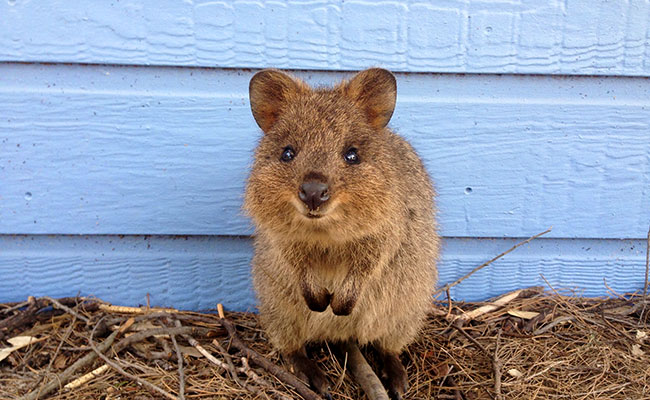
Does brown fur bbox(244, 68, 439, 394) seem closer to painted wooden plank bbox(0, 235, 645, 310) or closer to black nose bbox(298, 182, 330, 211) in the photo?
black nose bbox(298, 182, 330, 211)

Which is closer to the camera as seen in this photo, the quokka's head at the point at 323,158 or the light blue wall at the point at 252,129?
the quokka's head at the point at 323,158

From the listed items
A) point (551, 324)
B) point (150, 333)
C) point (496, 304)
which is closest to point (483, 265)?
point (496, 304)

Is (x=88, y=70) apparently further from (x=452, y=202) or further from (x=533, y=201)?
(x=533, y=201)

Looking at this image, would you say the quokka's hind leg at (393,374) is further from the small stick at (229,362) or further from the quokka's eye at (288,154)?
the quokka's eye at (288,154)

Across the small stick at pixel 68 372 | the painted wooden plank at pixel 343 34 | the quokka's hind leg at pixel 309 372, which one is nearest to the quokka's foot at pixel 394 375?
the quokka's hind leg at pixel 309 372

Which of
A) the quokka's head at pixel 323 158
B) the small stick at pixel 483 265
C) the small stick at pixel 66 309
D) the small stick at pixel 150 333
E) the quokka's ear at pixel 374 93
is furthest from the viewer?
the small stick at pixel 483 265

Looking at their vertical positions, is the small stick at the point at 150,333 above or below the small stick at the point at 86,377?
above

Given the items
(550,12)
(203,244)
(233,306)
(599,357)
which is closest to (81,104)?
(203,244)

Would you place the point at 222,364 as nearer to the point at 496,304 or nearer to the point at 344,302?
the point at 344,302

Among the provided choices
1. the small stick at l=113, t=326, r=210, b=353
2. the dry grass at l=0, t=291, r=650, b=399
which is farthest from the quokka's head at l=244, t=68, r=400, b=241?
the small stick at l=113, t=326, r=210, b=353
